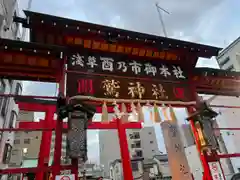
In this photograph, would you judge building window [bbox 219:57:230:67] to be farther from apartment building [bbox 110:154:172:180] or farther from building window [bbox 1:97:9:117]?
building window [bbox 1:97:9:117]

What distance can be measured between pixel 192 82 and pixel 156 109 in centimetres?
179

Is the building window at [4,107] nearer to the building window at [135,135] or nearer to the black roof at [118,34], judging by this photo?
the black roof at [118,34]

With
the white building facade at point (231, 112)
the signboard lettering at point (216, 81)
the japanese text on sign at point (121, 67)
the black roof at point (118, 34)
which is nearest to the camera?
the black roof at point (118, 34)

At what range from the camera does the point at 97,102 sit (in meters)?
4.30

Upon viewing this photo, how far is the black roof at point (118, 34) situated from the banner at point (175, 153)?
2.42 m

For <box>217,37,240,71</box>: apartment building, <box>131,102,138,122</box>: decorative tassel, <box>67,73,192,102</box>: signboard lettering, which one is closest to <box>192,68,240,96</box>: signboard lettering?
<box>67,73,192,102</box>: signboard lettering

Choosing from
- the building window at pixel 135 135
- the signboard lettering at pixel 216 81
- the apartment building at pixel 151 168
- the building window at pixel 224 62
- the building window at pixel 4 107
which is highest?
the building window at pixel 224 62

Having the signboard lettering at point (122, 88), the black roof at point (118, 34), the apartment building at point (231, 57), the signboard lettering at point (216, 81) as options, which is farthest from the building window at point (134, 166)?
the black roof at point (118, 34)

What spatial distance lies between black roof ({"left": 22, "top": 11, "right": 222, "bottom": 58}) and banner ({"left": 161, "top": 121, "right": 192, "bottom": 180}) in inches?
95.4

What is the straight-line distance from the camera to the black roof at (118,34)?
402 centimetres

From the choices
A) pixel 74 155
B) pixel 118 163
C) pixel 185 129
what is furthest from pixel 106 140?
pixel 74 155

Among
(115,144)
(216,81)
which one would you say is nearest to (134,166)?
(115,144)

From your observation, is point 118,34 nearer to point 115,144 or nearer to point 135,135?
point 135,135

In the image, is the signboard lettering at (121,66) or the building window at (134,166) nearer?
the signboard lettering at (121,66)
